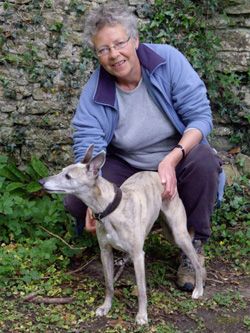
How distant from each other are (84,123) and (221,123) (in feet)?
8.40

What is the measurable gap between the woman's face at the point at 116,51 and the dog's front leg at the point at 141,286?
127cm

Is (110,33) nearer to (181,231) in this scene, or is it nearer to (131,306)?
(181,231)

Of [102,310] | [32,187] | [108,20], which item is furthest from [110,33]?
[32,187]

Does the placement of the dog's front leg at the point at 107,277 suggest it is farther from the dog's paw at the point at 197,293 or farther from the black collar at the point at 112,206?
the dog's paw at the point at 197,293

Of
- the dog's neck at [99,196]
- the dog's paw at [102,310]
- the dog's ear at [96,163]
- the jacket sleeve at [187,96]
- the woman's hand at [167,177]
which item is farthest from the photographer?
the jacket sleeve at [187,96]

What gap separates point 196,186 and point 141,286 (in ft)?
2.86

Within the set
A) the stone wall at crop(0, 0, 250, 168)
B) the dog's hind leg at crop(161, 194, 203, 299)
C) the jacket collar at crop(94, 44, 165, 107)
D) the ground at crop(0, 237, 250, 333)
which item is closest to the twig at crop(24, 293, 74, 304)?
the ground at crop(0, 237, 250, 333)

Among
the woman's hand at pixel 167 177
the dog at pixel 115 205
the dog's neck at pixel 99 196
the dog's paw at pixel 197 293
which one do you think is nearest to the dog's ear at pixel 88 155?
the dog at pixel 115 205

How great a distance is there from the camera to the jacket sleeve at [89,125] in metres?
4.21

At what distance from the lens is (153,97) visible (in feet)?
14.1

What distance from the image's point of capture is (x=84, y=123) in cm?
426

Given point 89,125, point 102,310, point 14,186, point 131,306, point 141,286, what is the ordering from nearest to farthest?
point 141,286 < point 102,310 < point 131,306 < point 89,125 < point 14,186

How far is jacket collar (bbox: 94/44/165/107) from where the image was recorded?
13.9ft

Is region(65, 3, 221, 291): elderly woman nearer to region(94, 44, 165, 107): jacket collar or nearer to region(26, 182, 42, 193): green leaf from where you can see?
region(94, 44, 165, 107): jacket collar
